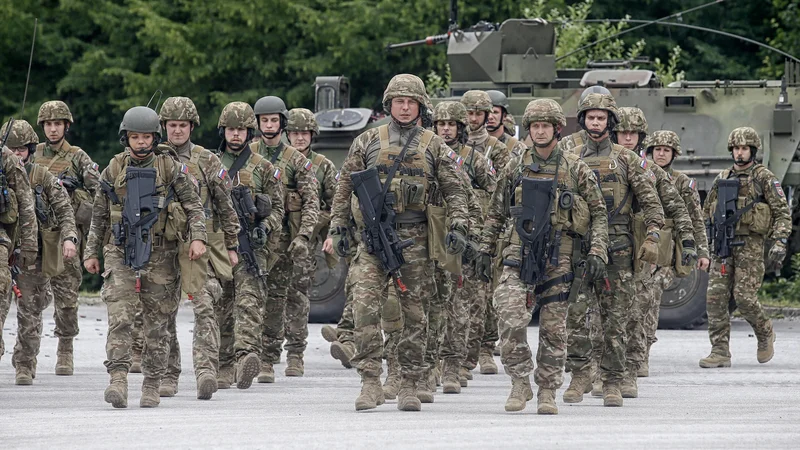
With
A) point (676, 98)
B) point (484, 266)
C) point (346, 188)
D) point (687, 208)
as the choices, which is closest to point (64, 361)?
point (346, 188)

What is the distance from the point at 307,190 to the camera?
45.8 ft

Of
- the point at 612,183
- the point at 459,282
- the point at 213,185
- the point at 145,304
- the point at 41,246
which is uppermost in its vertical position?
the point at 612,183

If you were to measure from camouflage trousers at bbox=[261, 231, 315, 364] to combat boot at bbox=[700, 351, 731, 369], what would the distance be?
3707 mm

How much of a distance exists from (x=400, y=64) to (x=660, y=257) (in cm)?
→ 1741

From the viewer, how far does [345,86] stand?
2191cm

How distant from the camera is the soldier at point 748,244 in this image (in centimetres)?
1584

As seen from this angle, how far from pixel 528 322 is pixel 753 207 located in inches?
215

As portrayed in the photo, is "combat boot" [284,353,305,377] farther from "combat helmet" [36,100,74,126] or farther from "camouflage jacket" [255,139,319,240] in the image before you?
"combat helmet" [36,100,74,126]

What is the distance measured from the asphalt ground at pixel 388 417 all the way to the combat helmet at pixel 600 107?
199 cm

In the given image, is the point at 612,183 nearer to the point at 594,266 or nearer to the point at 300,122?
the point at 594,266

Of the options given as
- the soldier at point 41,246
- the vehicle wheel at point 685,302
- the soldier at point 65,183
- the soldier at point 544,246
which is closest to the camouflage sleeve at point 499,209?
the soldier at point 544,246

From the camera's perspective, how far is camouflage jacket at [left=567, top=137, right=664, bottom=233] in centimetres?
1216

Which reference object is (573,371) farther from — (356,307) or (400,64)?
(400,64)

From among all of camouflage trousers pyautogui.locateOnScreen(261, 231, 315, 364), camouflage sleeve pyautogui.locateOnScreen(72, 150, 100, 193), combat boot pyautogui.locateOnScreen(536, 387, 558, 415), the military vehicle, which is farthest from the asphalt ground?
the military vehicle
